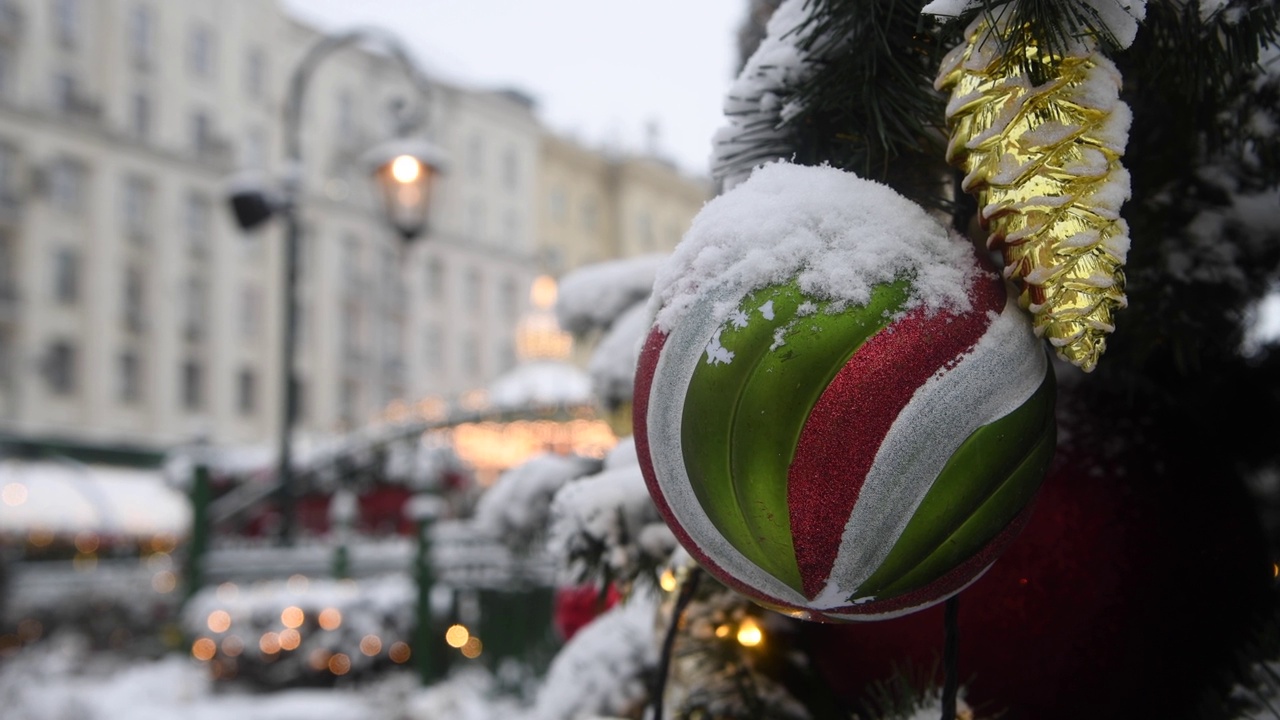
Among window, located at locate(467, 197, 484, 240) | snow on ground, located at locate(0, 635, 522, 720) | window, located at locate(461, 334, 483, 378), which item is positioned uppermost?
window, located at locate(467, 197, 484, 240)

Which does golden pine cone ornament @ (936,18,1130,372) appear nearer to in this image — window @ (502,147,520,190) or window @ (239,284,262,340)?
window @ (239,284,262,340)

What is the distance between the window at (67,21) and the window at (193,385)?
946 cm

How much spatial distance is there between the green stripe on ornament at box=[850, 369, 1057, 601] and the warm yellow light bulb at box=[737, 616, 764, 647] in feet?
1.31

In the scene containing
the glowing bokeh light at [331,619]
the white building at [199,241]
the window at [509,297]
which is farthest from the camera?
the window at [509,297]

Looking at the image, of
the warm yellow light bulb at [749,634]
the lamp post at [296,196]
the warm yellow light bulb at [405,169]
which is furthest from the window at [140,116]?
the warm yellow light bulb at [749,634]

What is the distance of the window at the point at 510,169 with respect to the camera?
38.0 m

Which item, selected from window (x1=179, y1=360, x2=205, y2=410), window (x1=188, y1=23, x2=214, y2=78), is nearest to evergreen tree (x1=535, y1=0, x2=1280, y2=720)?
window (x1=179, y1=360, x2=205, y2=410)

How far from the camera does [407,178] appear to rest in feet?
21.9

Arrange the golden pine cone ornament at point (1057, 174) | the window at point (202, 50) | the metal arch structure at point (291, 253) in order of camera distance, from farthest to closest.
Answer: the window at point (202, 50), the metal arch structure at point (291, 253), the golden pine cone ornament at point (1057, 174)

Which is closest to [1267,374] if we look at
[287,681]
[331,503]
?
[287,681]

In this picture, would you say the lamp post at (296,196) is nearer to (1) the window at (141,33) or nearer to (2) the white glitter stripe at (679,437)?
(2) the white glitter stripe at (679,437)

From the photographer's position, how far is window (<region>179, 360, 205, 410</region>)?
29.6 metres

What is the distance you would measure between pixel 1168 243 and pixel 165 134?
32917 mm

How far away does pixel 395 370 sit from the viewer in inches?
1341
